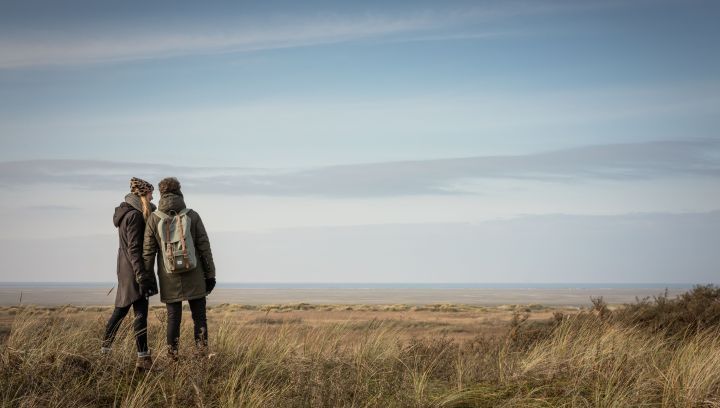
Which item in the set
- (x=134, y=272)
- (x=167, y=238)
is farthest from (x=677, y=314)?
(x=134, y=272)

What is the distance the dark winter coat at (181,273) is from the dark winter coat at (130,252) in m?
0.12

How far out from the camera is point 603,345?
11008mm

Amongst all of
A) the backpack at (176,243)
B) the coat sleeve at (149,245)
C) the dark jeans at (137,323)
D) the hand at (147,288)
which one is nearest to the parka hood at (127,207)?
the coat sleeve at (149,245)

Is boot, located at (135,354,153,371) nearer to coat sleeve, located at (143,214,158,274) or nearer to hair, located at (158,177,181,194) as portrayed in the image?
coat sleeve, located at (143,214,158,274)

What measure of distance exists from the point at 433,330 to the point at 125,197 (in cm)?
1839

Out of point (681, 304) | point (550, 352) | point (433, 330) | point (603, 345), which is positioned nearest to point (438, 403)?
point (550, 352)

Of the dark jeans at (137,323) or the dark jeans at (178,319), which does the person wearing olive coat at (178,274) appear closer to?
the dark jeans at (178,319)

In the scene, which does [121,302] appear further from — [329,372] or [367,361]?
[367,361]

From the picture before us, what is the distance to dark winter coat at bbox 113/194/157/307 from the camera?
28.7 ft

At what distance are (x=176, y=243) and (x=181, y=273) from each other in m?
0.39

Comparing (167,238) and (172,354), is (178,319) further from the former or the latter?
(167,238)

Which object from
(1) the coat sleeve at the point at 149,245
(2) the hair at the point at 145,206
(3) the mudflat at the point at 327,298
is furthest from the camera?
(3) the mudflat at the point at 327,298

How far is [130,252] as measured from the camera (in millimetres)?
8820

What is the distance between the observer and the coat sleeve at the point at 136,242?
872 cm
